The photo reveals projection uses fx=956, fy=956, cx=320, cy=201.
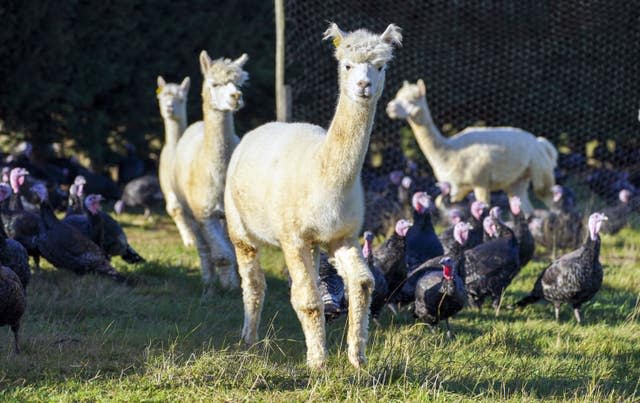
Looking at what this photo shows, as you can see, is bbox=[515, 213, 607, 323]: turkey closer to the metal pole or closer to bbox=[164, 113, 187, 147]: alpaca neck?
the metal pole

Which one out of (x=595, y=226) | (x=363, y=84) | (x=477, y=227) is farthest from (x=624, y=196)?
(x=363, y=84)

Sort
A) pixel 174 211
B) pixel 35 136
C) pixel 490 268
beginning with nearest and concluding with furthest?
1. pixel 490 268
2. pixel 174 211
3. pixel 35 136

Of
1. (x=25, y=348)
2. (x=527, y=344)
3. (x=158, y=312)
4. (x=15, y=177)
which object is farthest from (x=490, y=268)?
(x=15, y=177)

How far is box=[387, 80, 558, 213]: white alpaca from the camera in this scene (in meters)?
11.2

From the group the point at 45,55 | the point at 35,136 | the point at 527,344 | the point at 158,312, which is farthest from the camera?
the point at 35,136

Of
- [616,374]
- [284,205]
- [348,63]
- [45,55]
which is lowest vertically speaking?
[616,374]

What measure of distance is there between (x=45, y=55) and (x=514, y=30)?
6.47 metres

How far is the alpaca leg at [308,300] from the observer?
215 inches

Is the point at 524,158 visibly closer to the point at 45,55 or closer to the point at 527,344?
the point at 527,344

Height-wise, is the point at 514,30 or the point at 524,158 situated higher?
the point at 514,30

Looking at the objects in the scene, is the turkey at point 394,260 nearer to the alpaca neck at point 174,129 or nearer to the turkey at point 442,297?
the turkey at point 442,297

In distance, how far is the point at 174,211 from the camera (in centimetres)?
1023

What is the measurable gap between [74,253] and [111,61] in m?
5.38

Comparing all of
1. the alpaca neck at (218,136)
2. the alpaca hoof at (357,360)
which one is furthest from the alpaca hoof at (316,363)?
the alpaca neck at (218,136)
